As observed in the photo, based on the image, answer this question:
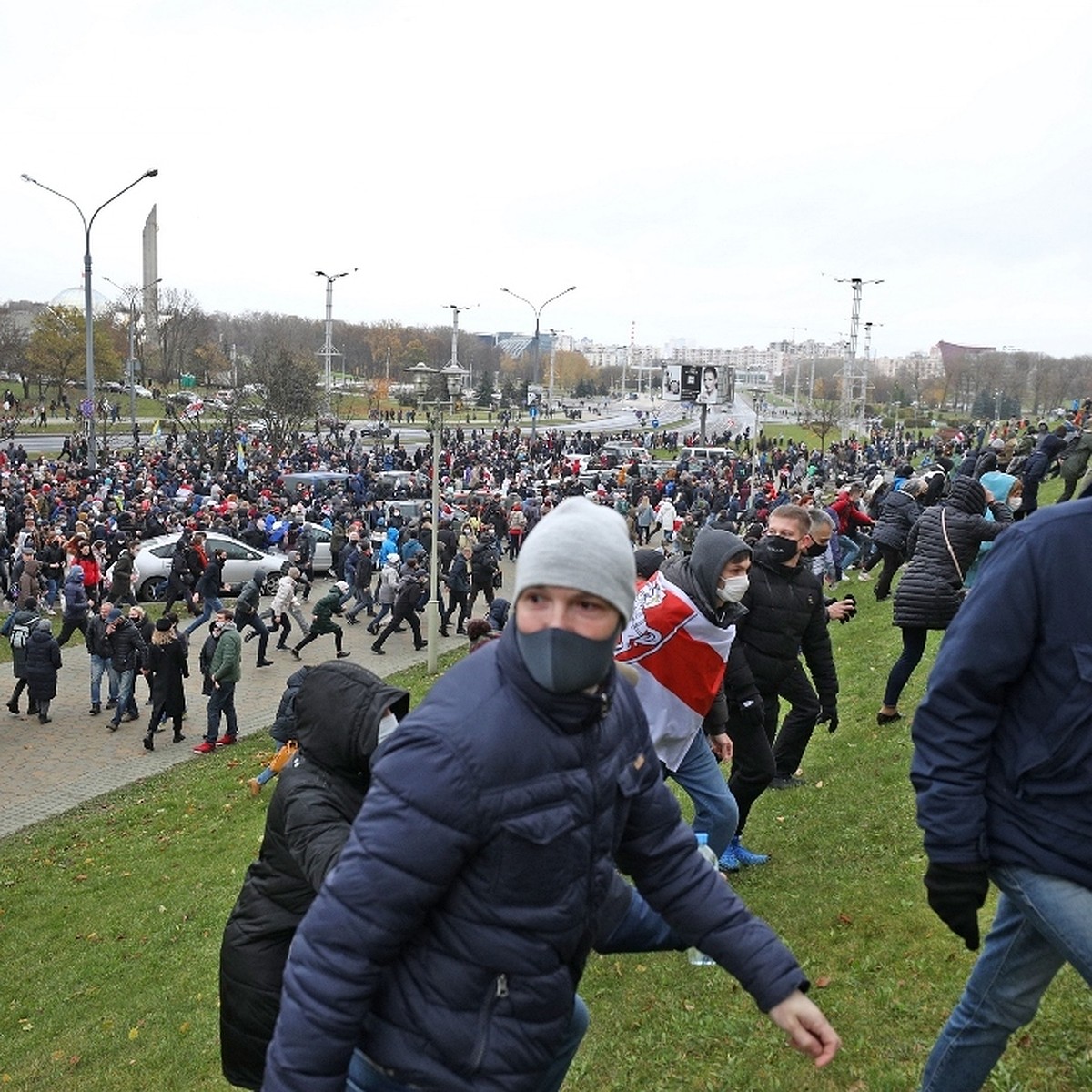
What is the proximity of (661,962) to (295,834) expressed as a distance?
2.55 metres

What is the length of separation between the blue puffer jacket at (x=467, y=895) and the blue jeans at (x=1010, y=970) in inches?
29.5

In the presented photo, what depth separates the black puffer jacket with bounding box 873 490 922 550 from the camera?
12398mm

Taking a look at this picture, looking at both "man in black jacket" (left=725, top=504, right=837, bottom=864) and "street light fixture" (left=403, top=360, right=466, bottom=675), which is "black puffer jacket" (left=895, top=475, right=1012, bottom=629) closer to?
"man in black jacket" (left=725, top=504, right=837, bottom=864)

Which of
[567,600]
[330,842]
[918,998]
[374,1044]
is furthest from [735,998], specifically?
[567,600]

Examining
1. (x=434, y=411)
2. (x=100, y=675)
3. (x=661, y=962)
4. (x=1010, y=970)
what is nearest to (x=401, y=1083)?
(x=1010, y=970)

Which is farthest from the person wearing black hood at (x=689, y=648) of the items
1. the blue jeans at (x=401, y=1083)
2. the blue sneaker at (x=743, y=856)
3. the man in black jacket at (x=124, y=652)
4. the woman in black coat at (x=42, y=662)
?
the woman in black coat at (x=42, y=662)

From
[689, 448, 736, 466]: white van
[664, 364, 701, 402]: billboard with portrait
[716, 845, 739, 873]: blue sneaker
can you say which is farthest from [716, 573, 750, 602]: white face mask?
[664, 364, 701, 402]: billboard with portrait

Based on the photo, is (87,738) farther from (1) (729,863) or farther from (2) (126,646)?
(1) (729,863)

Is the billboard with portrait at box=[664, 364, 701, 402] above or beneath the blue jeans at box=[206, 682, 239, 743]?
above

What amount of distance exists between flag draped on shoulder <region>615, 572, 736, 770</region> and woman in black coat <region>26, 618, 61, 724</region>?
10824mm

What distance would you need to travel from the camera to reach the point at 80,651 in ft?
57.1

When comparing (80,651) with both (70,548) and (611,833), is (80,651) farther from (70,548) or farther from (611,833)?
(611,833)

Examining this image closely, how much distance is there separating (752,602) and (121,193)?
85.6 ft

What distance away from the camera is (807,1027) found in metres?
2.12
